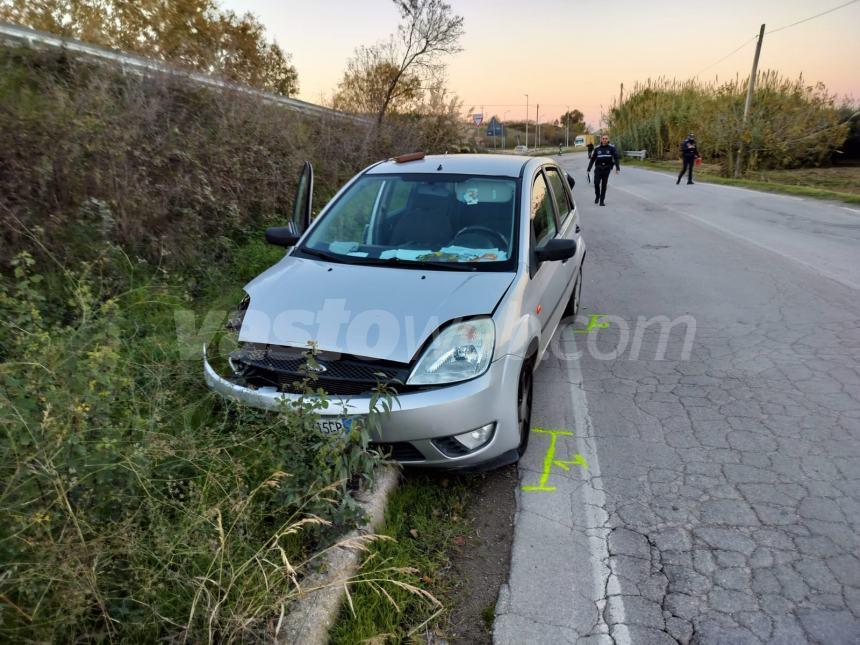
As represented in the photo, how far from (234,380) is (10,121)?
3.74 meters

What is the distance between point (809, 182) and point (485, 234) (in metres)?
25.2

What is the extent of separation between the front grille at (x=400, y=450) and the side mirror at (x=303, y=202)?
6.62ft

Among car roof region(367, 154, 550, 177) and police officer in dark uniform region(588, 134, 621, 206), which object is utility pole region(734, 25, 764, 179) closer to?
police officer in dark uniform region(588, 134, 621, 206)

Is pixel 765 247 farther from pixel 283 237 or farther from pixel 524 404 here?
pixel 283 237

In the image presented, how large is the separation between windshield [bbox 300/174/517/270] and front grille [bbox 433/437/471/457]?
3.83 feet

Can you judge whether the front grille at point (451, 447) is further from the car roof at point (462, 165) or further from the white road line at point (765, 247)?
the white road line at point (765, 247)

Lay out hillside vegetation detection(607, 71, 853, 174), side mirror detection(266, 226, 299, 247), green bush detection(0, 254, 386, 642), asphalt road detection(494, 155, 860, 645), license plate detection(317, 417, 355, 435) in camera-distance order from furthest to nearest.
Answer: hillside vegetation detection(607, 71, 853, 174) < side mirror detection(266, 226, 299, 247) < license plate detection(317, 417, 355, 435) < asphalt road detection(494, 155, 860, 645) < green bush detection(0, 254, 386, 642)

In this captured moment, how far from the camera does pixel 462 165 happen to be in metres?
4.53

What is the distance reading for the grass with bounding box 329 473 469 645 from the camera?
2334 mm

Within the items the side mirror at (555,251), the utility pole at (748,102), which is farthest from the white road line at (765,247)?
the utility pole at (748,102)

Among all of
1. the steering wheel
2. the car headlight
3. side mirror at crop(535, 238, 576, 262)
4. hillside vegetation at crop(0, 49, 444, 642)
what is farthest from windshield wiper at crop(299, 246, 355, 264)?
side mirror at crop(535, 238, 576, 262)

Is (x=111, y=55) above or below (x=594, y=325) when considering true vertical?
above

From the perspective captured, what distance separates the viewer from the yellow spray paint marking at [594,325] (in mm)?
5832

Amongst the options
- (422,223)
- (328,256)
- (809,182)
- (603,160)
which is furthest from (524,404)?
(809,182)
